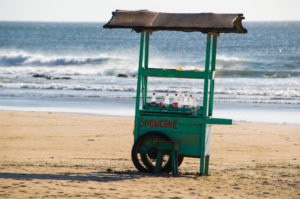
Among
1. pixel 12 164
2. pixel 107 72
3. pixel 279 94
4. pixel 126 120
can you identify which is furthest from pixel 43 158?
pixel 107 72

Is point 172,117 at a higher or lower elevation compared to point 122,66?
lower

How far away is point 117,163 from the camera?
31.3 feet

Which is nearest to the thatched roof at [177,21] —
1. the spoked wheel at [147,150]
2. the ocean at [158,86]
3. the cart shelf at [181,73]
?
the ocean at [158,86]

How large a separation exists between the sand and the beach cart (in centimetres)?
34

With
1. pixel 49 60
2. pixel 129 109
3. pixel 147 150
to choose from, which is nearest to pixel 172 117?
pixel 147 150

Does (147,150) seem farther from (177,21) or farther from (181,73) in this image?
(177,21)

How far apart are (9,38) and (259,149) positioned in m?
85.1

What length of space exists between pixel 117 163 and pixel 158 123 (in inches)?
59.5

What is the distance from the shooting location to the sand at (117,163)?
23.1 feet

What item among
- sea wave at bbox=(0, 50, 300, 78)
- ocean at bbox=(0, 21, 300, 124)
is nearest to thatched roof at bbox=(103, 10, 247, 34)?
ocean at bbox=(0, 21, 300, 124)

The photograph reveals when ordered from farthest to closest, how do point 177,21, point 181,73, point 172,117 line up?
point 172,117 < point 181,73 < point 177,21

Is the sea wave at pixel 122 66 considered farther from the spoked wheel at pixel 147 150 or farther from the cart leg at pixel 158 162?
the cart leg at pixel 158 162

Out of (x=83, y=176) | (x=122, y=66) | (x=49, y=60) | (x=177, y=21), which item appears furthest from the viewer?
(x=49, y=60)

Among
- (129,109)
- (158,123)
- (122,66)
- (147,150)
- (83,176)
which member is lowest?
(83,176)
